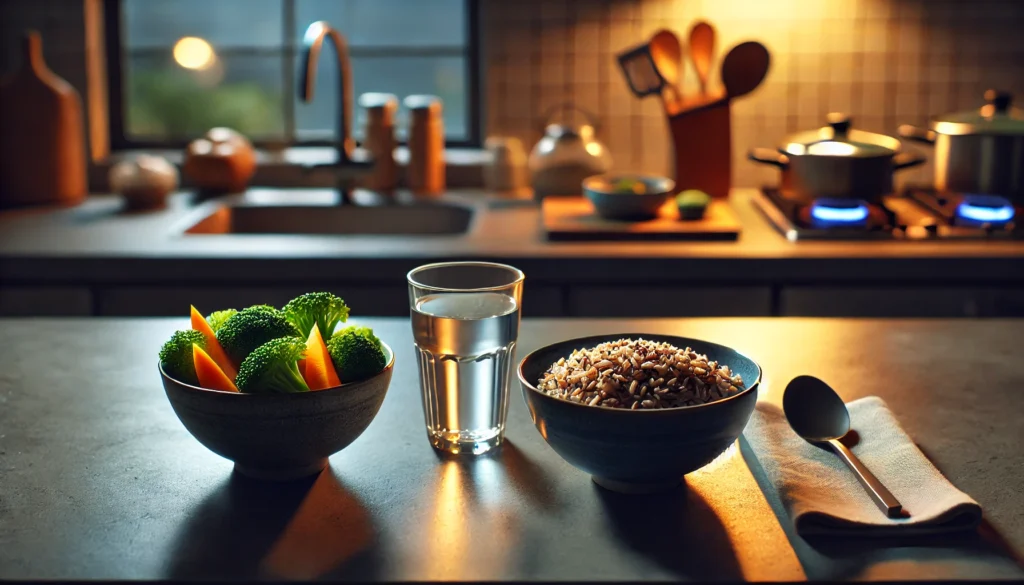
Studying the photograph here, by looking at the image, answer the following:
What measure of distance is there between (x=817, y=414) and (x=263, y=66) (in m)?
9.39

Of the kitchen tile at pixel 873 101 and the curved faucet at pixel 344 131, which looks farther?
the kitchen tile at pixel 873 101

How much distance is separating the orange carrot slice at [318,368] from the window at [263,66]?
1.71m

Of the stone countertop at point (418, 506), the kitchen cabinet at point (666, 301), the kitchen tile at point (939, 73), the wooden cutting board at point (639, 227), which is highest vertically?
the kitchen tile at point (939, 73)

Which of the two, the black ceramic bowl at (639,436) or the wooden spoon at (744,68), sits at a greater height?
the wooden spoon at (744,68)

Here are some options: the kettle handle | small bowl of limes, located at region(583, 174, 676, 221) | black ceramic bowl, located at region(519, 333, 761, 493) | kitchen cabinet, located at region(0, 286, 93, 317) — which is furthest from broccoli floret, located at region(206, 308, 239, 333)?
the kettle handle

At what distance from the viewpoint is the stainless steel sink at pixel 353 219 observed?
279cm

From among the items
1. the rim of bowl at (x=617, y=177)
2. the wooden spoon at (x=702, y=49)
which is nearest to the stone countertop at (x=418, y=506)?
the rim of bowl at (x=617, y=177)

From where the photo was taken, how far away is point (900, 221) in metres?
2.43

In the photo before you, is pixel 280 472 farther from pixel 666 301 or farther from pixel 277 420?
pixel 666 301

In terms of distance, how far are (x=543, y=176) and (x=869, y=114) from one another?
2.92 ft

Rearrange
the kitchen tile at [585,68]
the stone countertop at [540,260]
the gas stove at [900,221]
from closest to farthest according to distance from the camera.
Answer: the stone countertop at [540,260] < the gas stove at [900,221] < the kitchen tile at [585,68]

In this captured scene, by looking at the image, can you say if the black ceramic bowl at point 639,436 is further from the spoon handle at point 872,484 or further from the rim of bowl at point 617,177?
the rim of bowl at point 617,177

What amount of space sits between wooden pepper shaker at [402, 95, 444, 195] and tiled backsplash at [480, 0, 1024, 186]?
0.21m

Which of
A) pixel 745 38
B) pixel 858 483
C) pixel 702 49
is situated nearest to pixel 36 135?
pixel 702 49
